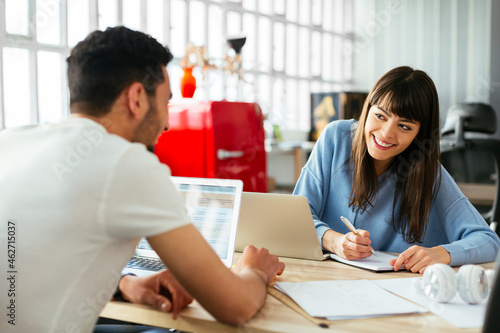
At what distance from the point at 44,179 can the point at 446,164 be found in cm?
323

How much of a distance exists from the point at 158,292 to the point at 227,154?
2444mm

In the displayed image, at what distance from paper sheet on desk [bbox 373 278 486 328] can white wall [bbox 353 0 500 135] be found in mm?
6503

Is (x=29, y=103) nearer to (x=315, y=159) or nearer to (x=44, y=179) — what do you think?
(x=315, y=159)

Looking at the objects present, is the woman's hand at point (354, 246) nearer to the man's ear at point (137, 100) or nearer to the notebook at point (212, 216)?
the notebook at point (212, 216)

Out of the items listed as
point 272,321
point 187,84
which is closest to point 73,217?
point 272,321

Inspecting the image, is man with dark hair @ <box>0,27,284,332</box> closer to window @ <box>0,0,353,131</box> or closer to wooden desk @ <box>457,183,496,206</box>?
window @ <box>0,0,353,131</box>

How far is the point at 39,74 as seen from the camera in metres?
3.67

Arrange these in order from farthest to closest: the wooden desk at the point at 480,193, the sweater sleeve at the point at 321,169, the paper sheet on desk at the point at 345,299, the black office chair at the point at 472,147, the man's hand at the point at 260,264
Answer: the black office chair at the point at 472,147 < the wooden desk at the point at 480,193 < the sweater sleeve at the point at 321,169 < the man's hand at the point at 260,264 < the paper sheet on desk at the point at 345,299

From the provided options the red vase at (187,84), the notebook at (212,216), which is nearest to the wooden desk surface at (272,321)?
the notebook at (212,216)

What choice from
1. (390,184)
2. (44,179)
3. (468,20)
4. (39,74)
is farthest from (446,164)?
(468,20)

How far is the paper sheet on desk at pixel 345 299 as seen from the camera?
3.57 ft

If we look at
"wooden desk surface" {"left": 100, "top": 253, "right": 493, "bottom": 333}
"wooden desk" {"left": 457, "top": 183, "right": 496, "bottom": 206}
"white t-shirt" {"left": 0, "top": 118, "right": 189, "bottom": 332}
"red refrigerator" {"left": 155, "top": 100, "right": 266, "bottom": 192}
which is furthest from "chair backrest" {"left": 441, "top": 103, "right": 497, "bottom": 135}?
"white t-shirt" {"left": 0, "top": 118, "right": 189, "bottom": 332}

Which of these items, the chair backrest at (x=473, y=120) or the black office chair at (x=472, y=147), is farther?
the chair backrest at (x=473, y=120)

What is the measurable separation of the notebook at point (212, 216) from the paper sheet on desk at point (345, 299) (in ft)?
0.68
